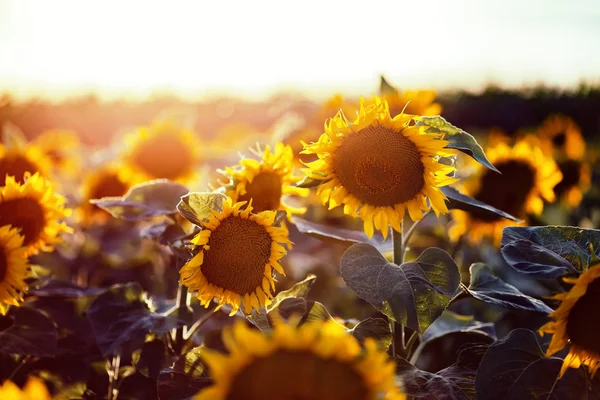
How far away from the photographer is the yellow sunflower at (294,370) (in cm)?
91

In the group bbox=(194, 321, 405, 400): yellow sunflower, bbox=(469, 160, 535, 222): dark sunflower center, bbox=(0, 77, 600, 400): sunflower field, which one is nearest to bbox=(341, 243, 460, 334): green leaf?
bbox=(0, 77, 600, 400): sunflower field

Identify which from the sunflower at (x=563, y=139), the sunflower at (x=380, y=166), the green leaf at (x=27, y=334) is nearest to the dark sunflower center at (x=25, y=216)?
the green leaf at (x=27, y=334)

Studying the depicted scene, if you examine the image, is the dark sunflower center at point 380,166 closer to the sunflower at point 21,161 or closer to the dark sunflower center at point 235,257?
the dark sunflower center at point 235,257

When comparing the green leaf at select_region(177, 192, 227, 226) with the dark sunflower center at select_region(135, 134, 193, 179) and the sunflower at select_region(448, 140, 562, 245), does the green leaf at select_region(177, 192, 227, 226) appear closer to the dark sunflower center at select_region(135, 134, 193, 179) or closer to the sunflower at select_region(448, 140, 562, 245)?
the sunflower at select_region(448, 140, 562, 245)

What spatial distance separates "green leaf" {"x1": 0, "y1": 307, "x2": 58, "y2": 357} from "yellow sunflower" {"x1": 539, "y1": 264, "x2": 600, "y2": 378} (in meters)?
1.38

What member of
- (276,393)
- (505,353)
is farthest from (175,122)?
(276,393)

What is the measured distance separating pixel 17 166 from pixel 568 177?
390 cm

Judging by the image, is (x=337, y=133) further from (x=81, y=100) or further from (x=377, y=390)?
(x=81, y=100)

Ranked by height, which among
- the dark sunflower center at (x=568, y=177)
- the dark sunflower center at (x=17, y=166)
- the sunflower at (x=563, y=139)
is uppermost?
the dark sunflower center at (x=17, y=166)

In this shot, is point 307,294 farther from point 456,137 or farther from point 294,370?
point 294,370

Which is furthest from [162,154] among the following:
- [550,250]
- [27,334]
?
[550,250]

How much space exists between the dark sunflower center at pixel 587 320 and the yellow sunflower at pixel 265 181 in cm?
82

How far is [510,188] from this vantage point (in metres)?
3.26

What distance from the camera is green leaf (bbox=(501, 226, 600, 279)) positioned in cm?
143
